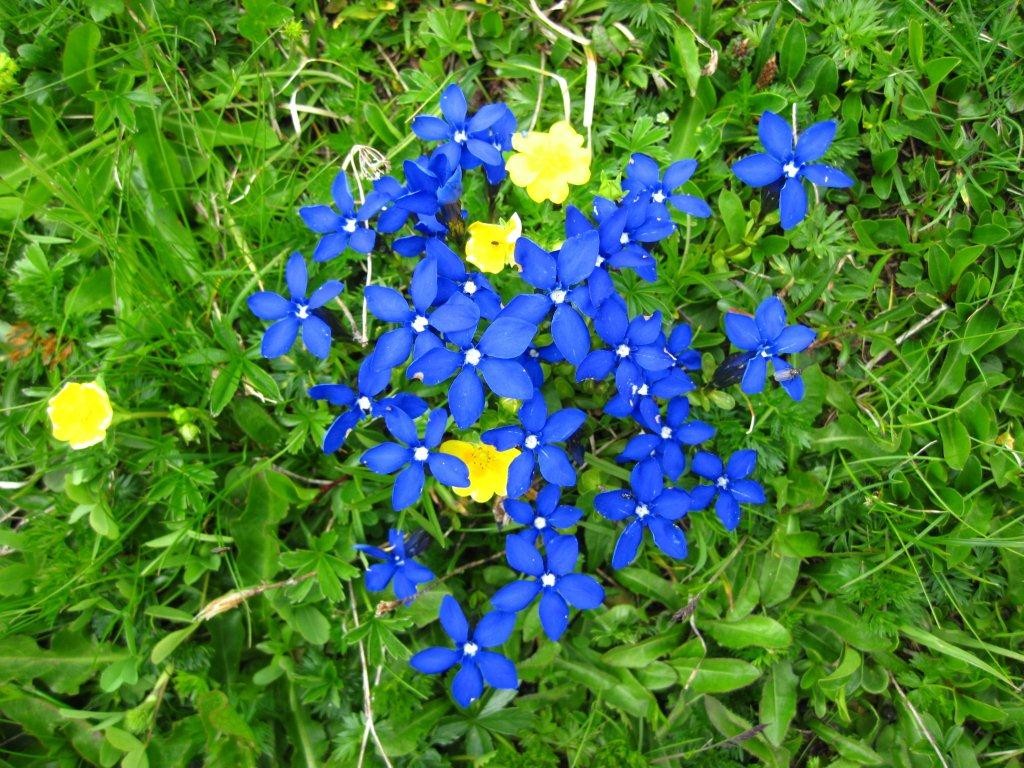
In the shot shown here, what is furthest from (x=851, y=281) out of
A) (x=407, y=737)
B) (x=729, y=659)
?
(x=407, y=737)

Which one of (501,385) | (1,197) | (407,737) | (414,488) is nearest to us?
(501,385)

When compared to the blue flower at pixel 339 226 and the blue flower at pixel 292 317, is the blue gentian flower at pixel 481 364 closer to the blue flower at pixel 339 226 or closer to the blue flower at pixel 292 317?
the blue flower at pixel 292 317

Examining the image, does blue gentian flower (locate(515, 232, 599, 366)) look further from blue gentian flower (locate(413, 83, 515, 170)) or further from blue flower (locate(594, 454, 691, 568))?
blue flower (locate(594, 454, 691, 568))

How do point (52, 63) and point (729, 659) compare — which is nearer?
point (729, 659)

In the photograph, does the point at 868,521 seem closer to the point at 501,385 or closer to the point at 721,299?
the point at 721,299

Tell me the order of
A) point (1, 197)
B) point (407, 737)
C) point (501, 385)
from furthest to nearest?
point (1, 197), point (407, 737), point (501, 385)

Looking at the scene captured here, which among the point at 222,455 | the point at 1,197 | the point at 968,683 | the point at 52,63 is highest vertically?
the point at 52,63

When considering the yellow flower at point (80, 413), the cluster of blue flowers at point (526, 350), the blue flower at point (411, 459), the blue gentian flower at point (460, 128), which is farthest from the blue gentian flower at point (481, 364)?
the yellow flower at point (80, 413)

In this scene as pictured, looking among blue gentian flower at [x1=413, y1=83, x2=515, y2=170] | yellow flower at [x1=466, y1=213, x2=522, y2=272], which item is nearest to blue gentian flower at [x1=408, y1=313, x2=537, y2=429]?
yellow flower at [x1=466, y1=213, x2=522, y2=272]
